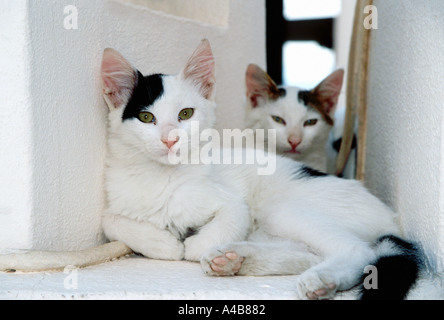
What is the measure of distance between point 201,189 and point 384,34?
1186 millimetres

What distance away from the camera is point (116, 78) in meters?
1.75

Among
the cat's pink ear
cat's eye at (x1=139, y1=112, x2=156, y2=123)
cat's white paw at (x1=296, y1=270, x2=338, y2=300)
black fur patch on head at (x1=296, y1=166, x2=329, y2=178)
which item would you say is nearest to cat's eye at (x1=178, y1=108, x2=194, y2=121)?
cat's eye at (x1=139, y1=112, x2=156, y2=123)

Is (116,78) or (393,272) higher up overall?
(116,78)

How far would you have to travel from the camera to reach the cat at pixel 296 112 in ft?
8.45

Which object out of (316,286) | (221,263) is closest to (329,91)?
(221,263)

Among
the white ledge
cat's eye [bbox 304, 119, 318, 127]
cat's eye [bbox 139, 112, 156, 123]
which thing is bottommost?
the white ledge

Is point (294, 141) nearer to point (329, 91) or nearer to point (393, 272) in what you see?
point (329, 91)

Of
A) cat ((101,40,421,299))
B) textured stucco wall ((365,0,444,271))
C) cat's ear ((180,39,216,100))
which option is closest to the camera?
textured stucco wall ((365,0,444,271))

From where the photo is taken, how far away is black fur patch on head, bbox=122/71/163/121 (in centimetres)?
172

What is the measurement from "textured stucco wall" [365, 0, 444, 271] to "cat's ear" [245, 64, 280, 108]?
56cm

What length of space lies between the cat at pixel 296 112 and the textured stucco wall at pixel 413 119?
0.33 metres

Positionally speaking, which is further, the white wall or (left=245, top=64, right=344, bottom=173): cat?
(left=245, top=64, right=344, bottom=173): cat

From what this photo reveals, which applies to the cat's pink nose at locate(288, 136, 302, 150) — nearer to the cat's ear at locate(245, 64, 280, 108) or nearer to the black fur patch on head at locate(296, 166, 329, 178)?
the cat's ear at locate(245, 64, 280, 108)

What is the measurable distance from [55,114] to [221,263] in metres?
0.70
